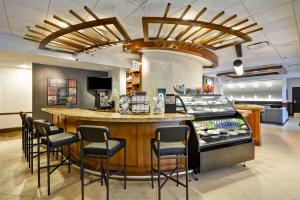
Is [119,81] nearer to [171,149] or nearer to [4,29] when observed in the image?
[4,29]

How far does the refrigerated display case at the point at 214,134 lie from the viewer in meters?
3.04

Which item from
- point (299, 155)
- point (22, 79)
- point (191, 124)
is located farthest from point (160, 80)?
point (22, 79)

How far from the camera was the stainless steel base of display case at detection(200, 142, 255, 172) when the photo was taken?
3.01 meters

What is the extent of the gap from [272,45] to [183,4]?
426 centimetres

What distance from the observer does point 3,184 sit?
9.52 feet

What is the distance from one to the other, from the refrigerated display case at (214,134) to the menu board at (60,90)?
5.69 m

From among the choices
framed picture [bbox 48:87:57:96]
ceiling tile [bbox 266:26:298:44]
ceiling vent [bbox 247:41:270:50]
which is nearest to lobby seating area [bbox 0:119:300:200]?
ceiling tile [bbox 266:26:298:44]

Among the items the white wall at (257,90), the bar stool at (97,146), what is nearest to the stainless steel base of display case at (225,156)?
the bar stool at (97,146)

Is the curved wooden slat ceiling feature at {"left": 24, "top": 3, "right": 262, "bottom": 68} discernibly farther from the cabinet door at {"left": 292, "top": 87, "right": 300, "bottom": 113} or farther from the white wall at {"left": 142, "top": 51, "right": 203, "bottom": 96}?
the cabinet door at {"left": 292, "top": 87, "right": 300, "bottom": 113}

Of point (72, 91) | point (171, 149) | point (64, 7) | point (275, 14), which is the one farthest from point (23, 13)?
point (275, 14)

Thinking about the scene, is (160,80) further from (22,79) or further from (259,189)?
(22,79)

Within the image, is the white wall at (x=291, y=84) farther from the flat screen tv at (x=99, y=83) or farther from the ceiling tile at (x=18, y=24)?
the ceiling tile at (x=18, y=24)

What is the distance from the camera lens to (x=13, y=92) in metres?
7.41

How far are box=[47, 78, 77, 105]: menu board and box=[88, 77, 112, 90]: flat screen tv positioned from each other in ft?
2.25
